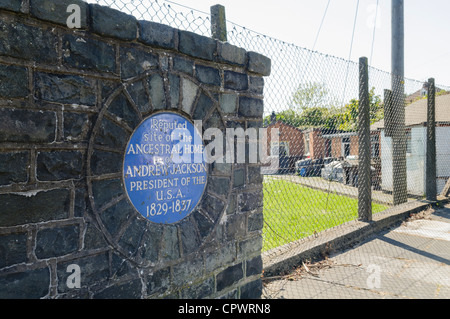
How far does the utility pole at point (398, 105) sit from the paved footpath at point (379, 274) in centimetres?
220

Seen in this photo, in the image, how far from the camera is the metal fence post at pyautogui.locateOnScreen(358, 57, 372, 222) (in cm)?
511

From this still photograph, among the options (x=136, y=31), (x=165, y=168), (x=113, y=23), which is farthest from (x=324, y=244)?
(x=113, y=23)

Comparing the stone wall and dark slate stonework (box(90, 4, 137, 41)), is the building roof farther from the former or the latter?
dark slate stonework (box(90, 4, 137, 41))

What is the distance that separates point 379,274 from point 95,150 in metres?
3.20

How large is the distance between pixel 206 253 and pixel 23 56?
1.70 meters

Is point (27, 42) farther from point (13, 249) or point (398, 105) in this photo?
point (398, 105)

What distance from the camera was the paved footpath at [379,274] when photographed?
3105 mm

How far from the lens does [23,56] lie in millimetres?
1565

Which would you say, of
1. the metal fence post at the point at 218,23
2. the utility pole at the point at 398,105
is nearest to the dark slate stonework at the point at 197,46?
the metal fence post at the point at 218,23

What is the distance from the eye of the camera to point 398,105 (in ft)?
23.8

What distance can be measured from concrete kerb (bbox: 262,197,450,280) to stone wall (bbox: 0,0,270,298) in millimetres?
1104

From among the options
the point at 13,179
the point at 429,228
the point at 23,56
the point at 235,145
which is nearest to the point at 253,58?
the point at 235,145

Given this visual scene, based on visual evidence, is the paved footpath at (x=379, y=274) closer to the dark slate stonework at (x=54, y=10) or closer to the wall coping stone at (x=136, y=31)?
the wall coping stone at (x=136, y=31)

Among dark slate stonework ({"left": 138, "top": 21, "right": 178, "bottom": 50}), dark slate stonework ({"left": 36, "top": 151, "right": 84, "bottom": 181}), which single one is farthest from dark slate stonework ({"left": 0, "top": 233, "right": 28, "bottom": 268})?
dark slate stonework ({"left": 138, "top": 21, "right": 178, "bottom": 50})
